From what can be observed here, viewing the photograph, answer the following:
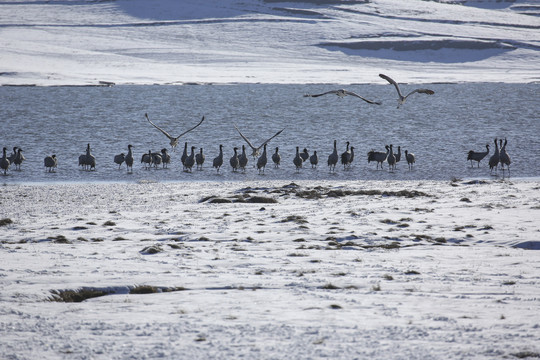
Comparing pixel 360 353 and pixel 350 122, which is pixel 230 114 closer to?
pixel 350 122

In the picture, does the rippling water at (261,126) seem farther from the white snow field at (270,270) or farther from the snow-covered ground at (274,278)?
the snow-covered ground at (274,278)

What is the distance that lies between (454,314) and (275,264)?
4.24m

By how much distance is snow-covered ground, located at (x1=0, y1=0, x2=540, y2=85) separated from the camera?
10356 cm

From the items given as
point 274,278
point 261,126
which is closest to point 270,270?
point 274,278

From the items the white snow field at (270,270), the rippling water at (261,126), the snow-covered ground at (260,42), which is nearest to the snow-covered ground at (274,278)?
the white snow field at (270,270)

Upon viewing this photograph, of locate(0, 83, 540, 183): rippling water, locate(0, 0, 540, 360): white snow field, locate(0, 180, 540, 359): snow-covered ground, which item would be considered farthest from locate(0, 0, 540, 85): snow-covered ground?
locate(0, 180, 540, 359): snow-covered ground

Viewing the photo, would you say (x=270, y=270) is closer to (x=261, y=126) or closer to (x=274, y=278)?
(x=274, y=278)

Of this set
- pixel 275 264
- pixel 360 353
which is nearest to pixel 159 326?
pixel 360 353

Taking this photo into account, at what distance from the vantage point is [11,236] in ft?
54.1

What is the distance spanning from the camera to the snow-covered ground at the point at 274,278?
939 cm

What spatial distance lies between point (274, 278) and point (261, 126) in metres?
44.2

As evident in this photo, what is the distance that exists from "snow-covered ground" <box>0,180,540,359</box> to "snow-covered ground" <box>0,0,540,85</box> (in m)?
74.5

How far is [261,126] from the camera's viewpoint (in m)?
56.4

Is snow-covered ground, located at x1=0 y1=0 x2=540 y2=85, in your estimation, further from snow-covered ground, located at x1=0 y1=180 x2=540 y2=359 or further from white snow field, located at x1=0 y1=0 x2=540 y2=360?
snow-covered ground, located at x1=0 y1=180 x2=540 y2=359
